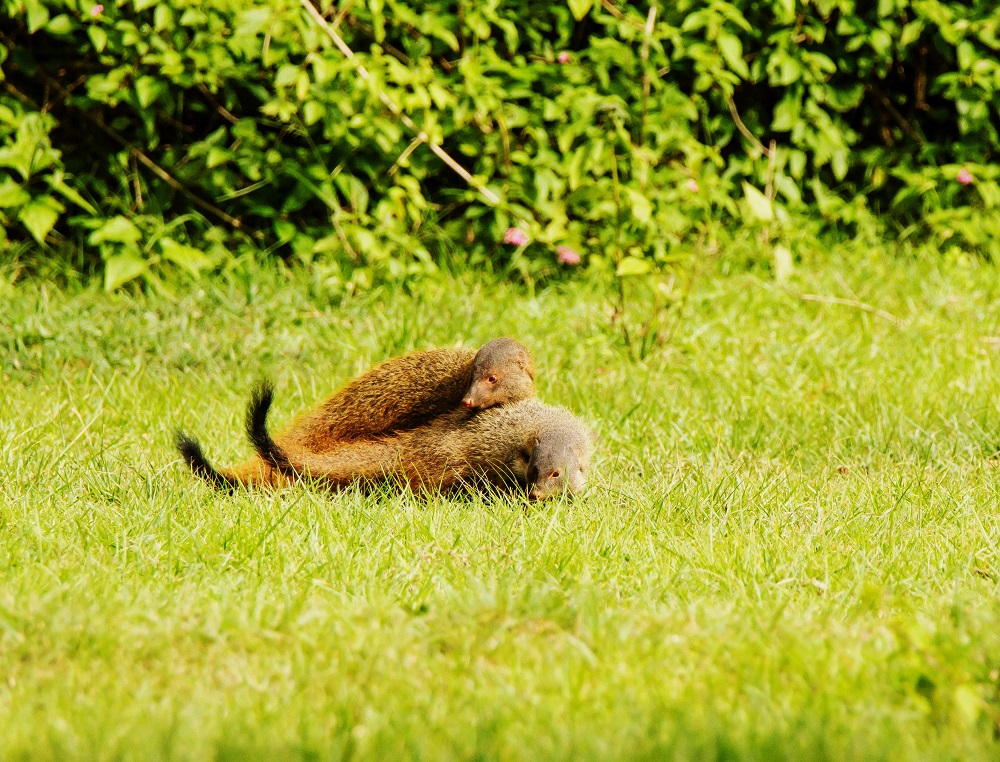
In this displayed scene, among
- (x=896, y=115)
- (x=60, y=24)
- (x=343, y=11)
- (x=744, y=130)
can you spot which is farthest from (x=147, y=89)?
(x=896, y=115)

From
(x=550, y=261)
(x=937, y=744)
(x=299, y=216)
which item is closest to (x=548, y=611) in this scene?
(x=937, y=744)

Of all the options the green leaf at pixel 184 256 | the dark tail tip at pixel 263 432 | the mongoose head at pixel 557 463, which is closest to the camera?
the dark tail tip at pixel 263 432

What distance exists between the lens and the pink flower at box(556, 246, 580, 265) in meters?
6.54

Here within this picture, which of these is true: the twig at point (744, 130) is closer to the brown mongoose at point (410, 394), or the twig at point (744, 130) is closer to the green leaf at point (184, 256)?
the green leaf at point (184, 256)

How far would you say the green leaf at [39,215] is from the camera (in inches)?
245

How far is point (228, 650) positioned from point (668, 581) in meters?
1.15

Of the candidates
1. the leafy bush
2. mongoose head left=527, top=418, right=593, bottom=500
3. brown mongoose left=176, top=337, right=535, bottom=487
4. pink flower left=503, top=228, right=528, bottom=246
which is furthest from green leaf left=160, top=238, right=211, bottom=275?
mongoose head left=527, top=418, right=593, bottom=500

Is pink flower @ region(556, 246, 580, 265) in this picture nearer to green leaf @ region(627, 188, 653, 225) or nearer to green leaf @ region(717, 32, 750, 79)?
green leaf @ region(627, 188, 653, 225)

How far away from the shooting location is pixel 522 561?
323cm

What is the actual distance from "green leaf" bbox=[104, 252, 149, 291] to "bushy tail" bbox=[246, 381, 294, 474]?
8.71 ft

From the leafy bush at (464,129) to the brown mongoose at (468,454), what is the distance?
1801 millimetres

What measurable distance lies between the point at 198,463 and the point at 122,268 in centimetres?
274

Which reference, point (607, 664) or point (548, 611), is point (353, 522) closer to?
point (548, 611)

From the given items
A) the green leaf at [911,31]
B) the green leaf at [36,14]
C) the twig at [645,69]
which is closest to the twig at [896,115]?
the green leaf at [911,31]
